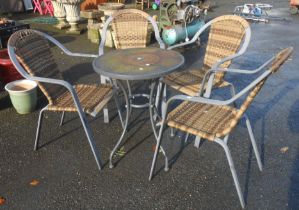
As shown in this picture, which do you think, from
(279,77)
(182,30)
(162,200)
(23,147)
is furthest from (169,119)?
(182,30)

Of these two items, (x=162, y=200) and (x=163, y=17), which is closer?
(x=162, y=200)

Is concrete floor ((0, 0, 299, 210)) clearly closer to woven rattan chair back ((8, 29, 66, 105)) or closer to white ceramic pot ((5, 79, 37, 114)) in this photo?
white ceramic pot ((5, 79, 37, 114))

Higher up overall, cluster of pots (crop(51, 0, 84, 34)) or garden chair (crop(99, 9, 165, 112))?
garden chair (crop(99, 9, 165, 112))

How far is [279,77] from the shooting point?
5184mm

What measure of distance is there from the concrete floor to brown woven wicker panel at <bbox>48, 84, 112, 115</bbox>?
0.57m

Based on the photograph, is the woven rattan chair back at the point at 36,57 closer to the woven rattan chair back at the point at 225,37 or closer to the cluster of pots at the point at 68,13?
the woven rattan chair back at the point at 225,37

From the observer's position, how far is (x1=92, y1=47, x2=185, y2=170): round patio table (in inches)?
96.9

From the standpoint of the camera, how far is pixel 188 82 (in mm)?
3381

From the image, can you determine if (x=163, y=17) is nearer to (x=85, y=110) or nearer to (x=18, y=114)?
(x=18, y=114)

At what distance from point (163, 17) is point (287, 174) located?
5059 millimetres

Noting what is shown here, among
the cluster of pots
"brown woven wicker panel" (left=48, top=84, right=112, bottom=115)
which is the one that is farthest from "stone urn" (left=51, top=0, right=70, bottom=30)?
"brown woven wicker panel" (left=48, top=84, right=112, bottom=115)

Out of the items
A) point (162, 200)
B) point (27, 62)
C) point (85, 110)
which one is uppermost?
point (27, 62)

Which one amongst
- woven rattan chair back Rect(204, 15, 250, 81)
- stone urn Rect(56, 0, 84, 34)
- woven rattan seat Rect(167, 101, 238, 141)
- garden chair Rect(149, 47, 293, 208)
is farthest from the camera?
stone urn Rect(56, 0, 84, 34)

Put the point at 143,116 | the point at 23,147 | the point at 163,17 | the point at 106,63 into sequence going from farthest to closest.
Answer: the point at 163,17 → the point at 143,116 → the point at 23,147 → the point at 106,63
